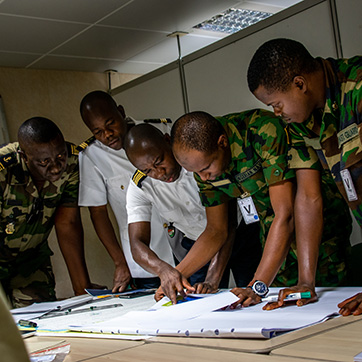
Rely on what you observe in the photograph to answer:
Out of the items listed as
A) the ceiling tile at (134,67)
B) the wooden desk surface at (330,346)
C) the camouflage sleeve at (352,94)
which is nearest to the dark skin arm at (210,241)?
the camouflage sleeve at (352,94)

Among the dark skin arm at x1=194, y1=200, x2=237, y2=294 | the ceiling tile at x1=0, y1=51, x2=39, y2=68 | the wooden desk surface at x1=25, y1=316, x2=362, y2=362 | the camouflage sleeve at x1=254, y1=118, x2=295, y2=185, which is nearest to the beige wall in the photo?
the ceiling tile at x1=0, y1=51, x2=39, y2=68

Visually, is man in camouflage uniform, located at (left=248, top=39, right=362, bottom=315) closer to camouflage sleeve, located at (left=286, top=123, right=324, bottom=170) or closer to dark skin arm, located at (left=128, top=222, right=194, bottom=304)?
camouflage sleeve, located at (left=286, top=123, right=324, bottom=170)

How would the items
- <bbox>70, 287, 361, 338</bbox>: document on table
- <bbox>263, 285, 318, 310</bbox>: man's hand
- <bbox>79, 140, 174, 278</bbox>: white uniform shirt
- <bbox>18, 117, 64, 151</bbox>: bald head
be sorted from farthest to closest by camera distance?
Result: <bbox>79, 140, 174, 278</bbox>: white uniform shirt < <bbox>18, 117, 64, 151</bbox>: bald head < <bbox>263, 285, 318, 310</bbox>: man's hand < <bbox>70, 287, 361, 338</bbox>: document on table

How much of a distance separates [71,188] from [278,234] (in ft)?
4.40

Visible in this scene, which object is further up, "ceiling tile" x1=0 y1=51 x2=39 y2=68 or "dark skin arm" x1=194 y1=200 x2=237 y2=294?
"ceiling tile" x1=0 y1=51 x2=39 y2=68

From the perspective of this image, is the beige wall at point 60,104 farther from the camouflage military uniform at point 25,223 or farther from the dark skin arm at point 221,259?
the dark skin arm at point 221,259

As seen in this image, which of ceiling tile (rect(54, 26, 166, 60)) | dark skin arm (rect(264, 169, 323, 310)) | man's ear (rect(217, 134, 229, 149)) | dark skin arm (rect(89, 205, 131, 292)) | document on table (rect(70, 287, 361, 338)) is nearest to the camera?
document on table (rect(70, 287, 361, 338))

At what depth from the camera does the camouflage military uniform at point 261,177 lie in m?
1.92

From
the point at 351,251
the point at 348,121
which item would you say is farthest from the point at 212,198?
the point at 348,121

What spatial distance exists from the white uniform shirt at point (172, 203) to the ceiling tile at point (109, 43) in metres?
1.98

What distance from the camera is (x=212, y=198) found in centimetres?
217

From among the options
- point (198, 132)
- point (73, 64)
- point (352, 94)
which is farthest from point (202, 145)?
point (73, 64)

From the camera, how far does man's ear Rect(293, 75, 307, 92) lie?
5.24 feet

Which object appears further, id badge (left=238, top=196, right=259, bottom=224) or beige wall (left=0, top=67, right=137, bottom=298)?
beige wall (left=0, top=67, right=137, bottom=298)
